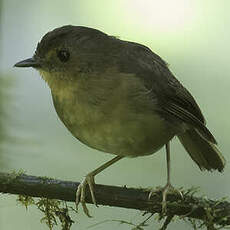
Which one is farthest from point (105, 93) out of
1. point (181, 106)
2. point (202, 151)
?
point (202, 151)

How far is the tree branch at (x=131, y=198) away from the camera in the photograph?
5.89 feet

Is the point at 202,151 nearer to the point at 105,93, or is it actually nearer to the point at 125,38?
the point at 105,93

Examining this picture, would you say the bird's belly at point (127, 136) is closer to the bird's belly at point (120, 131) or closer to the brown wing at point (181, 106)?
the bird's belly at point (120, 131)

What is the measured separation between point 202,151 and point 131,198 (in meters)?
0.78

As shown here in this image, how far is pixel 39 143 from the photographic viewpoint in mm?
3908

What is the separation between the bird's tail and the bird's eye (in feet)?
2.54

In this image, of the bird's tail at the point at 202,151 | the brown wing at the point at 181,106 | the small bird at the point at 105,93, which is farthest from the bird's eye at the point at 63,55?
the bird's tail at the point at 202,151

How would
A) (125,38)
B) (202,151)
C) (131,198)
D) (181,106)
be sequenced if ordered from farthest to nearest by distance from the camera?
(125,38) < (202,151) < (181,106) < (131,198)

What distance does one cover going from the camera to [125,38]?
3633mm

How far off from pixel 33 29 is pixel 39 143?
891mm

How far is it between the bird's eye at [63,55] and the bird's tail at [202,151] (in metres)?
0.77

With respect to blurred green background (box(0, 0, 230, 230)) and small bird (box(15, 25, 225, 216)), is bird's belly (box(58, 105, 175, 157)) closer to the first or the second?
small bird (box(15, 25, 225, 216))

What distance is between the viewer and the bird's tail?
2481mm

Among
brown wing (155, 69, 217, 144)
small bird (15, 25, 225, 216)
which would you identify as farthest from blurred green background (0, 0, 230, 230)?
small bird (15, 25, 225, 216)
